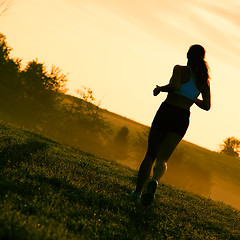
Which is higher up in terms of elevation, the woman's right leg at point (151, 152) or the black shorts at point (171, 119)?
the black shorts at point (171, 119)

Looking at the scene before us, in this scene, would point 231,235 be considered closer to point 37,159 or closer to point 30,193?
point 30,193

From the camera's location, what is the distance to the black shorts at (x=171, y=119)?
257 inches

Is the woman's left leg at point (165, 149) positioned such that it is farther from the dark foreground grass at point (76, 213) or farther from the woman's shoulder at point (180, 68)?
the woman's shoulder at point (180, 68)

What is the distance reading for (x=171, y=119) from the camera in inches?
257

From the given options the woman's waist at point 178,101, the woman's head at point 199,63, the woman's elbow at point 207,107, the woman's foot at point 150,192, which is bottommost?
the woman's foot at point 150,192

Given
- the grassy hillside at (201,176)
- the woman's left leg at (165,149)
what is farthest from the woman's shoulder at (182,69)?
the grassy hillside at (201,176)

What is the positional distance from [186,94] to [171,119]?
543 mm

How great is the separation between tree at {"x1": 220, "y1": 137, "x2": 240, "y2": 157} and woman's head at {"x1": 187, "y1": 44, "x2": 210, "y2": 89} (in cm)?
12261

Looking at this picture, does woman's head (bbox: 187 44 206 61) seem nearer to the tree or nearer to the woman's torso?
the woman's torso

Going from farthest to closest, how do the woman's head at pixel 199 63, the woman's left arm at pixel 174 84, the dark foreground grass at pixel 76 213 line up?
the woman's head at pixel 199 63 → the woman's left arm at pixel 174 84 → the dark foreground grass at pixel 76 213

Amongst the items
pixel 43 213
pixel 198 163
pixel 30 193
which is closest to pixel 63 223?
pixel 43 213

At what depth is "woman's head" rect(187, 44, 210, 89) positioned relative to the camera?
6.70 m

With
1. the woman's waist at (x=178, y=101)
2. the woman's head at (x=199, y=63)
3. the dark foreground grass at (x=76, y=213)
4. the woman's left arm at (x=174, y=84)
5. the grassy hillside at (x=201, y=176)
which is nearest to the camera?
the dark foreground grass at (x=76, y=213)

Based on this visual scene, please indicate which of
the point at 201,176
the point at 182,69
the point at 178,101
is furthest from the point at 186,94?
the point at 201,176
